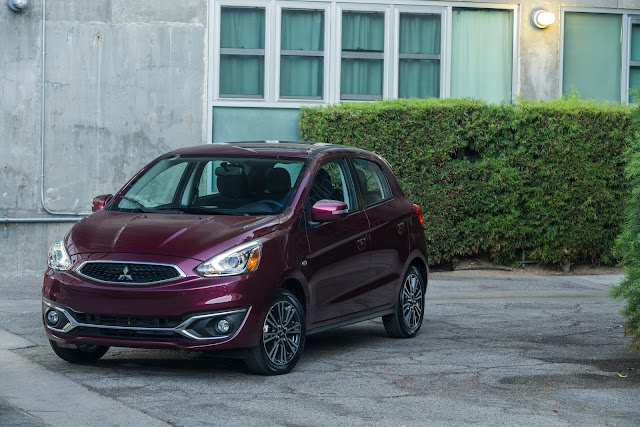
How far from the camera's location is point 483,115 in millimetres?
16062

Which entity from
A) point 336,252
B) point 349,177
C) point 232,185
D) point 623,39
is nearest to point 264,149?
point 232,185

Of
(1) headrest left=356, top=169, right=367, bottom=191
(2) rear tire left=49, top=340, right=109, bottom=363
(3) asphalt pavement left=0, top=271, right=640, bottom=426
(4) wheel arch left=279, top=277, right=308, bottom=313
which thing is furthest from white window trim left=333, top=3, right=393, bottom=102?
(2) rear tire left=49, top=340, right=109, bottom=363

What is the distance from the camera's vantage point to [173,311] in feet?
25.7

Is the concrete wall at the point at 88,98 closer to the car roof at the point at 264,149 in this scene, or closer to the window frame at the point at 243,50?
the window frame at the point at 243,50

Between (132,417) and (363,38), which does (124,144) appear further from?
(132,417)

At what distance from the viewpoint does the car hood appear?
8.02 meters

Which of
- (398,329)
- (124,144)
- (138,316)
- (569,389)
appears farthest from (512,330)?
(124,144)

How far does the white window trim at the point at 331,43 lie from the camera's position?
16609 millimetres

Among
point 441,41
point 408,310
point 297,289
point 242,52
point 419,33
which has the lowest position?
point 408,310

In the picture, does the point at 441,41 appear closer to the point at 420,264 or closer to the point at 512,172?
the point at 512,172

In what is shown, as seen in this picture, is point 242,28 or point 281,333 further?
point 242,28

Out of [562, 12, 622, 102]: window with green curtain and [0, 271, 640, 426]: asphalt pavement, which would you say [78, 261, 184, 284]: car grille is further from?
[562, 12, 622, 102]: window with green curtain

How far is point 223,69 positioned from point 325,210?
8325 mm

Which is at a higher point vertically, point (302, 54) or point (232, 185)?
point (302, 54)
